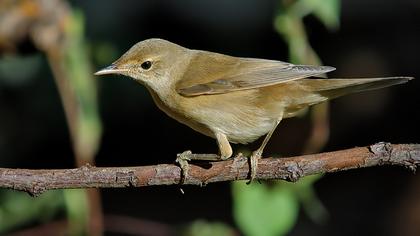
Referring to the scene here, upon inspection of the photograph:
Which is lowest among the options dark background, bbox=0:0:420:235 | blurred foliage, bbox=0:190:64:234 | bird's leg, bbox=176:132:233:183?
bird's leg, bbox=176:132:233:183

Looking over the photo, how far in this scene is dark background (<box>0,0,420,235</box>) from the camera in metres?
6.77

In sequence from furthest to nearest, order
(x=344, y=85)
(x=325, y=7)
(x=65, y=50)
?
1. (x=65, y=50)
2. (x=325, y=7)
3. (x=344, y=85)

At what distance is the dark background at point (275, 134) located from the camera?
6.77 metres

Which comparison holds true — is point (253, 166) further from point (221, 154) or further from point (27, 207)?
point (27, 207)

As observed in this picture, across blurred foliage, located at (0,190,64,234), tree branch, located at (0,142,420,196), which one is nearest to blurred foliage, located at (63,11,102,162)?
blurred foliage, located at (0,190,64,234)

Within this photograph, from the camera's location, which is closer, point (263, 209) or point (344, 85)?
point (344, 85)

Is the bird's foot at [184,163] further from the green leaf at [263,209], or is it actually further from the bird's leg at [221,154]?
the green leaf at [263,209]

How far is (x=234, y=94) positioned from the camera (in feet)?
12.9

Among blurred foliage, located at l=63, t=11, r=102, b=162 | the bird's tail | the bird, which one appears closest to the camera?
the bird's tail

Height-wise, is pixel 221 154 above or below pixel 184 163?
above

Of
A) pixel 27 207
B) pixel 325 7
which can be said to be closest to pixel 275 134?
pixel 27 207

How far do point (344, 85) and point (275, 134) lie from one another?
342 cm

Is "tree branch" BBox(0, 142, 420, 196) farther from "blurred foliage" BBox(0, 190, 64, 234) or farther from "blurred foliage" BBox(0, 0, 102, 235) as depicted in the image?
"blurred foliage" BBox(0, 190, 64, 234)

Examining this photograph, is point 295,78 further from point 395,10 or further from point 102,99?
point 395,10
